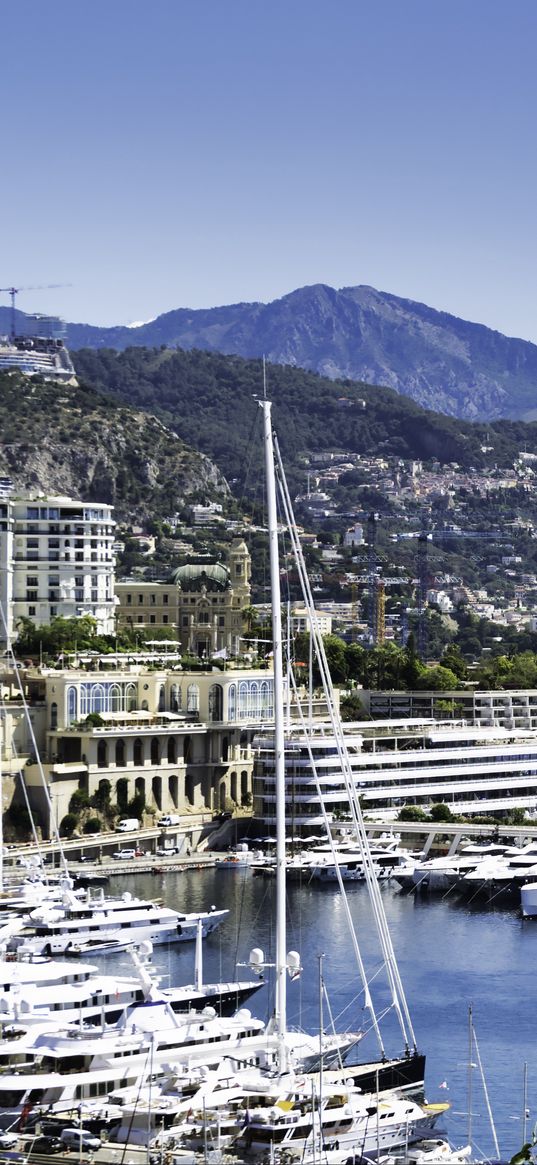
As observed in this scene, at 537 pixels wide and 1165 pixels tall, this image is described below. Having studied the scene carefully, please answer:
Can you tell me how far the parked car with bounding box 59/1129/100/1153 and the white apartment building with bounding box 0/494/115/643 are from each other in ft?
225

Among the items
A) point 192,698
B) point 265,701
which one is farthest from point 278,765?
point 265,701

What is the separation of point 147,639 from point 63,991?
2393 inches

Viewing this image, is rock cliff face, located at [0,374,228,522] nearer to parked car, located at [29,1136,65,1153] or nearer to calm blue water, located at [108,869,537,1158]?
calm blue water, located at [108,869,537,1158]

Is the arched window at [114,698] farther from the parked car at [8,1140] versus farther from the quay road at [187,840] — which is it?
the parked car at [8,1140]

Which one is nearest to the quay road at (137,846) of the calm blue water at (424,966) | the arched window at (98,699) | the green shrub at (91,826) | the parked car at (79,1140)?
the green shrub at (91,826)

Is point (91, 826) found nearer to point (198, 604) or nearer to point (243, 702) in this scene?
point (243, 702)

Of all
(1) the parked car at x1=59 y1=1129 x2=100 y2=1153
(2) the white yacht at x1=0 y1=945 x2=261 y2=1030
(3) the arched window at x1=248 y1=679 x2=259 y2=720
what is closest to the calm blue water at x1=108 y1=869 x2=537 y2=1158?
(2) the white yacht at x1=0 y1=945 x2=261 y2=1030

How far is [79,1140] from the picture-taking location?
1266 inches

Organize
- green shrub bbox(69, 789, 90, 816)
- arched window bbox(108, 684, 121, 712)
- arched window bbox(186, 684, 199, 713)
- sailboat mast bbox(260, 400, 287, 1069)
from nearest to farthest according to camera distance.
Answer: sailboat mast bbox(260, 400, 287, 1069) → green shrub bbox(69, 789, 90, 816) → arched window bbox(108, 684, 121, 712) → arched window bbox(186, 684, 199, 713)

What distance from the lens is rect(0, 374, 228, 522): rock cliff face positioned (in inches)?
5871

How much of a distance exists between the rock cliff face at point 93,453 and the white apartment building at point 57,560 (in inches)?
1424

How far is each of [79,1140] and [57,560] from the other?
239 ft

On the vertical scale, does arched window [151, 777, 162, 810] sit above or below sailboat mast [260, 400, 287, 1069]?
below

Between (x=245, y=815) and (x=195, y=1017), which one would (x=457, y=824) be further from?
(x=195, y=1017)
